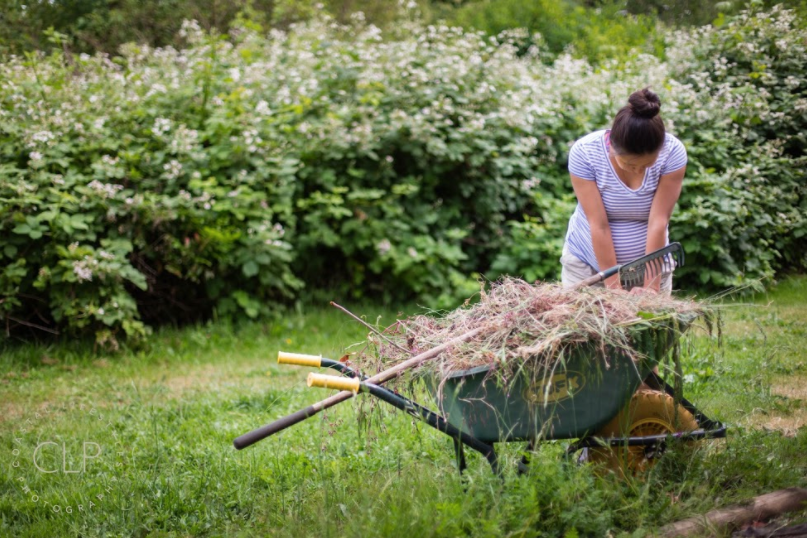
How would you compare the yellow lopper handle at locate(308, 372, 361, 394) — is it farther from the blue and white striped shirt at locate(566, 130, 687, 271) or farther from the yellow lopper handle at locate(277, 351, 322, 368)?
the blue and white striped shirt at locate(566, 130, 687, 271)

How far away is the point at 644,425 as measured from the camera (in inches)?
116

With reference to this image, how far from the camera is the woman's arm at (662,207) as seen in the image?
10.7 feet

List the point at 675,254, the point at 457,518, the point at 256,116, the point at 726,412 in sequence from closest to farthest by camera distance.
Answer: the point at 457,518 < the point at 675,254 < the point at 726,412 < the point at 256,116

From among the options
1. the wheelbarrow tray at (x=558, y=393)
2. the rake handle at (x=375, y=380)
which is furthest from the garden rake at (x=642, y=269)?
the rake handle at (x=375, y=380)

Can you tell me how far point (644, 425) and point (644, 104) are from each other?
133 centimetres

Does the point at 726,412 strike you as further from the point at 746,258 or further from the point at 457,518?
the point at 746,258

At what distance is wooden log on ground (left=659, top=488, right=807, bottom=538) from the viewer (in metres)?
2.57

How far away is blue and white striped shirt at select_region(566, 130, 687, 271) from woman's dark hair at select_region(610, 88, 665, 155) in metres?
0.17

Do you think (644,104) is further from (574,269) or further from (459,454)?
(459,454)

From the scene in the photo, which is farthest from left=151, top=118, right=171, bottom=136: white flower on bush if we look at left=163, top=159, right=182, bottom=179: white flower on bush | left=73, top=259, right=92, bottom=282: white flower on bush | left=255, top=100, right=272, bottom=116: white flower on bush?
left=73, top=259, right=92, bottom=282: white flower on bush

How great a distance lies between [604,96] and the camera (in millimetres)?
7562

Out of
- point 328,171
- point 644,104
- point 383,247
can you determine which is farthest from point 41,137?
point 644,104

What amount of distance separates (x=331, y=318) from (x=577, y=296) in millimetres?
3895

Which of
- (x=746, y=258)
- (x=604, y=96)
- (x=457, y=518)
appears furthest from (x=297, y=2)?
(x=457, y=518)
